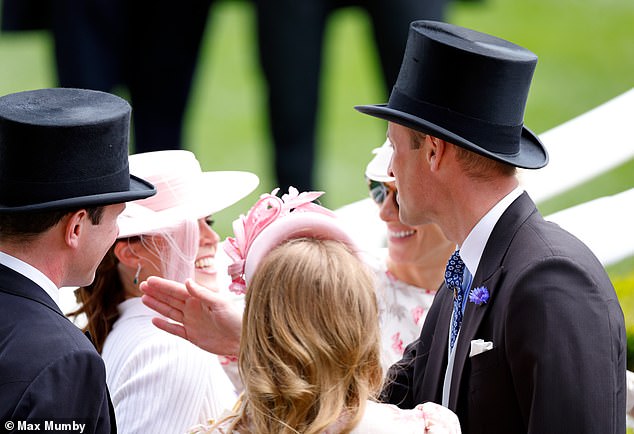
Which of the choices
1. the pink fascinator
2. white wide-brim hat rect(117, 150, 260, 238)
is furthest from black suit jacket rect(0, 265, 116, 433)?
white wide-brim hat rect(117, 150, 260, 238)

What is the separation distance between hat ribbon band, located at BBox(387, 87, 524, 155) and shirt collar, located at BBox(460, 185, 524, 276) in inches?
4.7

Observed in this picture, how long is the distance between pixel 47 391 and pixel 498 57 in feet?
4.32

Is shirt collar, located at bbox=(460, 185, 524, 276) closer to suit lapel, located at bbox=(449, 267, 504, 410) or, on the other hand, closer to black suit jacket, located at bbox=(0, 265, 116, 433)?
suit lapel, located at bbox=(449, 267, 504, 410)

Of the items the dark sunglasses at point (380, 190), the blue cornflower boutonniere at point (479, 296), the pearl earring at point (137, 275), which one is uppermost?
the blue cornflower boutonniere at point (479, 296)

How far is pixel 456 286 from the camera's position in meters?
2.98

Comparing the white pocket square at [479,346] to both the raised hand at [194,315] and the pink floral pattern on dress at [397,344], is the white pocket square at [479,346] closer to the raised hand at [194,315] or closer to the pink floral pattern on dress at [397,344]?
the raised hand at [194,315]

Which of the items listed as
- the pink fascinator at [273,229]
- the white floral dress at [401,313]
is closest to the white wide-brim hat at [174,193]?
the pink fascinator at [273,229]

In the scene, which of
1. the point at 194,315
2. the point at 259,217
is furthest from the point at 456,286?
the point at 194,315

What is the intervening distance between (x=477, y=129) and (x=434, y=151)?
5.0 inches

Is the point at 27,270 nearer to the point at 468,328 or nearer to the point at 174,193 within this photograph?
the point at 174,193

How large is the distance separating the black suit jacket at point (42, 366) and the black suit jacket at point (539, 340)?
2.83 ft

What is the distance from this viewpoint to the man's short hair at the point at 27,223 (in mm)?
2662

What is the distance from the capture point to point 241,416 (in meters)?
2.45

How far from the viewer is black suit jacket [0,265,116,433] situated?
2.43 m
